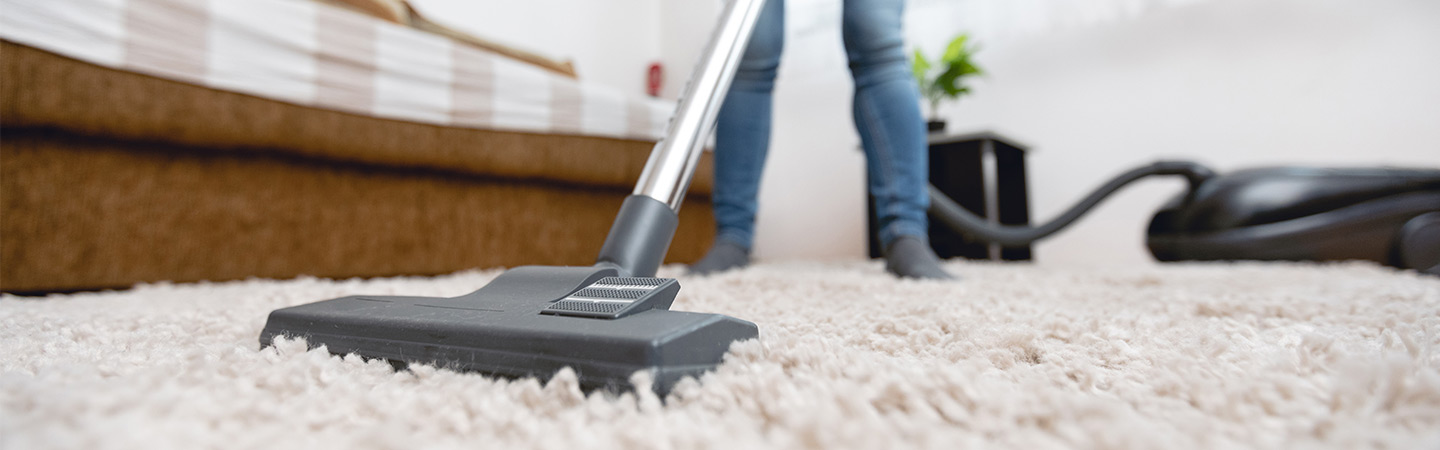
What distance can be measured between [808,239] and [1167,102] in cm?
113

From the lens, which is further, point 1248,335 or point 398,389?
point 1248,335

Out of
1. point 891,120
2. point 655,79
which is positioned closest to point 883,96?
point 891,120

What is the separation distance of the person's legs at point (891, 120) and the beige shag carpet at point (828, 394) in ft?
1.63

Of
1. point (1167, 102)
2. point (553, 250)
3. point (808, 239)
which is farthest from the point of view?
point (808, 239)

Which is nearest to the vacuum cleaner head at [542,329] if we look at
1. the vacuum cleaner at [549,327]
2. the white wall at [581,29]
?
the vacuum cleaner at [549,327]

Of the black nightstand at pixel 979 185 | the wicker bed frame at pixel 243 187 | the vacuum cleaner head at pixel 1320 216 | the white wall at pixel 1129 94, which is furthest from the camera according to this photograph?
the black nightstand at pixel 979 185

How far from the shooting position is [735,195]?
1.05m

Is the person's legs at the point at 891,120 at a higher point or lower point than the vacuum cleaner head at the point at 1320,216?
higher

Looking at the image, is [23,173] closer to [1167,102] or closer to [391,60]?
[391,60]

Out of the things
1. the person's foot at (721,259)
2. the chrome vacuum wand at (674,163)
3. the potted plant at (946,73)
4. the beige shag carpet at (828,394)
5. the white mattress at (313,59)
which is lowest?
the person's foot at (721,259)

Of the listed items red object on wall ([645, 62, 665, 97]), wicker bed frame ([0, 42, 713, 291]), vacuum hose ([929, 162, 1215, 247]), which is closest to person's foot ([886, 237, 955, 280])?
vacuum hose ([929, 162, 1215, 247])

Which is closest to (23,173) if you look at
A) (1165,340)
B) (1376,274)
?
(1165,340)

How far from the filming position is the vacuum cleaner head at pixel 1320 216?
111cm

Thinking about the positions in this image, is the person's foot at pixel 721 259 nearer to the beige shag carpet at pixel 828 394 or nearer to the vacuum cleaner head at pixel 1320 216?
the beige shag carpet at pixel 828 394
